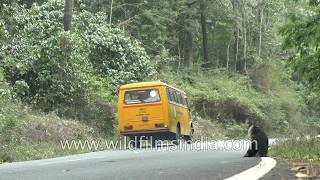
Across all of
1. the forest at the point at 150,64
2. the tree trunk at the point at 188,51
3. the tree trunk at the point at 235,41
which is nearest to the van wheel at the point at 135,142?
the forest at the point at 150,64

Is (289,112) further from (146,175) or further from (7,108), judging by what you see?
(146,175)

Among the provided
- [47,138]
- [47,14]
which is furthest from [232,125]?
[47,138]

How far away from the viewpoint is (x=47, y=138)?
2145 cm

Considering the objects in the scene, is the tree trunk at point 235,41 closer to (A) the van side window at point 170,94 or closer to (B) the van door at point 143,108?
(A) the van side window at point 170,94

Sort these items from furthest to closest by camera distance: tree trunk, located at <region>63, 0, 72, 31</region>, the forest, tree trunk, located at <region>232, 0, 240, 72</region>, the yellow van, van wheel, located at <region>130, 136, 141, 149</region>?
tree trunk, located at <region>232, 0, 240, 72</region> → tree trunk, located at <region>63, 0, 72, 31</region> → van wheel, located at <region>130, 136, 141, 149</region> → the yellow van → the forest

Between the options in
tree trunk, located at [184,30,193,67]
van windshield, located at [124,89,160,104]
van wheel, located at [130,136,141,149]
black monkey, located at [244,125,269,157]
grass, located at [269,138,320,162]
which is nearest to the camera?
black monkey, located at [244,125,269,157]

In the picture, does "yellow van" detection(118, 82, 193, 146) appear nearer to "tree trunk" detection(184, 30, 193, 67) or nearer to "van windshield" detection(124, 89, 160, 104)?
"van windshield" detection(124, 89, 160, 104)

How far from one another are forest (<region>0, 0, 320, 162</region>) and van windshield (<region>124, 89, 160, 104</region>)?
2.33 metres

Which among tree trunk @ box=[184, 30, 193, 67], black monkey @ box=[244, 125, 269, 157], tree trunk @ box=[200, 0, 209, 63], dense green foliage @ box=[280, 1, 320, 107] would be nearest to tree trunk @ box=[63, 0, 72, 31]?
black monkey @ box=[244, 125, 269, 157]

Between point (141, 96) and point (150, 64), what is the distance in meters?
8.48

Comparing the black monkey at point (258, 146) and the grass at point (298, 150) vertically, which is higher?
the black monkey at point (258, 146)

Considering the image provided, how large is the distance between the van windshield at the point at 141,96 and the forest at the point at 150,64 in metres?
2.33

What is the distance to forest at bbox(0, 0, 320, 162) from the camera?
62.4 feet

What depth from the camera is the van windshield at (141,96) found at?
24453mm
